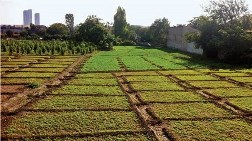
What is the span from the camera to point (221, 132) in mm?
9969

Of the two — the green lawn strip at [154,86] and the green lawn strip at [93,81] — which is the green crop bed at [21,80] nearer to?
the green lawn strip at [93,81]

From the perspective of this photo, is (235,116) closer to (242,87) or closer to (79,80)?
(242,87)

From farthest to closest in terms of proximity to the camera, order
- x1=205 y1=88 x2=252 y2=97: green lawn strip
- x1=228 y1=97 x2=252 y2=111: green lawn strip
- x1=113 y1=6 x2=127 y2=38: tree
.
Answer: x1=113 y1=6 x2=127 y2=38: tree < x1=205 y1=88 x2=252 y2=97: green lawn strip < x1=228 y1=97 x2=252 y2=111: green lawn strip

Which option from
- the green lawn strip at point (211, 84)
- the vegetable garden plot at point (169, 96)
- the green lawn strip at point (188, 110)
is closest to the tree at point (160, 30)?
the green lawn strip at point (211, 84)

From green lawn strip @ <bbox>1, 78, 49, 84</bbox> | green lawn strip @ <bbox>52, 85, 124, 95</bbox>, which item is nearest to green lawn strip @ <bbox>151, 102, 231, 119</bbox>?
green lawn strip @ <bbox>52, 85, 124, 95</bbox>

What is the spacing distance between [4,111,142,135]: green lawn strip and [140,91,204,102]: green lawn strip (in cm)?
280

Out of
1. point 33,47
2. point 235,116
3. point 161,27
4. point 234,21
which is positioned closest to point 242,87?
point 235,116

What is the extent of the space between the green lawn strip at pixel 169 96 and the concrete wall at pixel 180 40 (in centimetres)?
3030

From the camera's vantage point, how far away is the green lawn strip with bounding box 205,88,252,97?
52.4ft

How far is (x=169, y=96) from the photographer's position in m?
15.1

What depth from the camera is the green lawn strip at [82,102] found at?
41.5 ft

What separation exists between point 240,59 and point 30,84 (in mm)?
22560

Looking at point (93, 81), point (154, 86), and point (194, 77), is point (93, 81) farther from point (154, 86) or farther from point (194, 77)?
point (194, 77)

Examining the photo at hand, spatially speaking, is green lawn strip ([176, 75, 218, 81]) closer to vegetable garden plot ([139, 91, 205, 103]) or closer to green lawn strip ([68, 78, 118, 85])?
green lawn strip ([68, 78, 118, 85])
